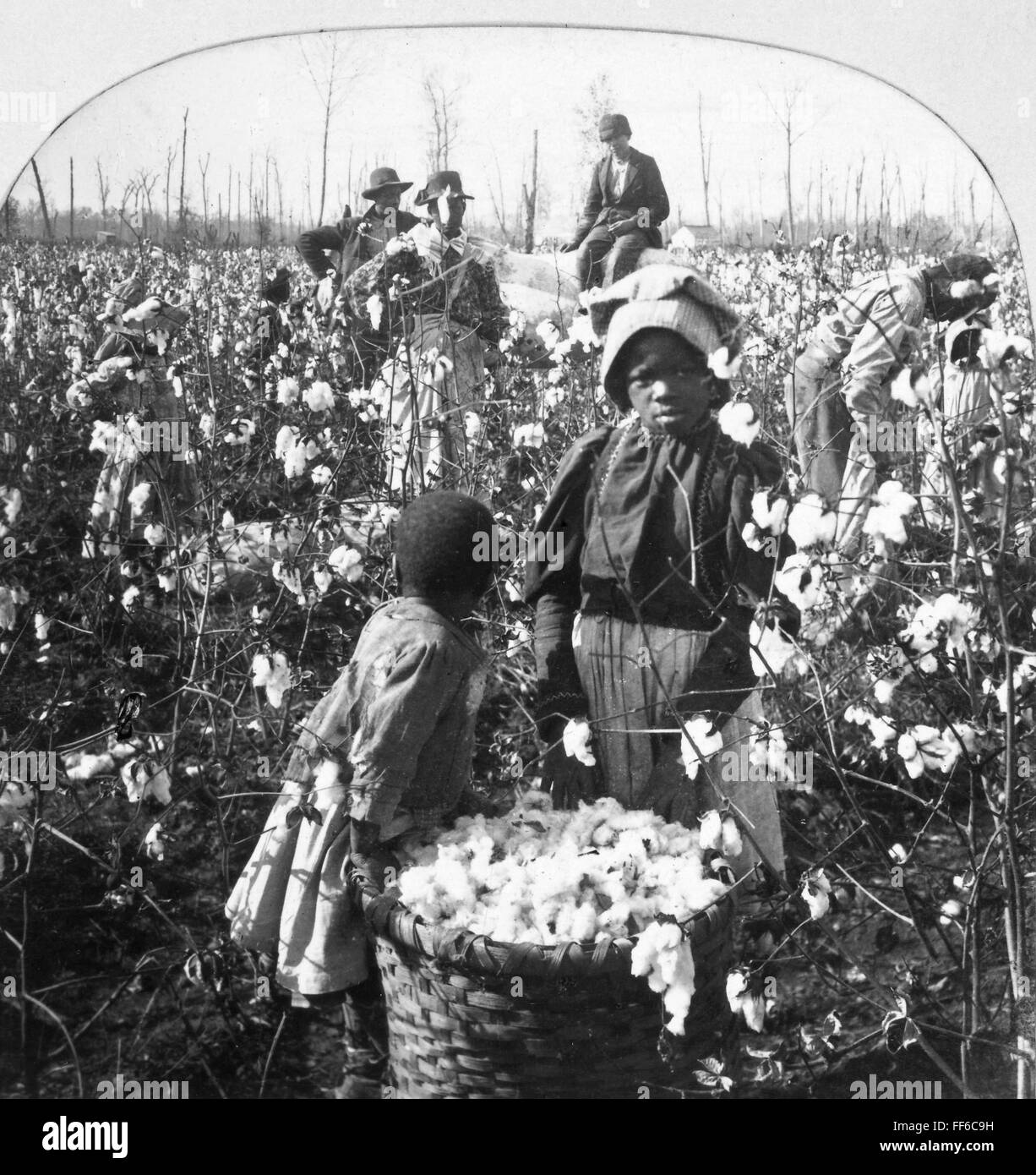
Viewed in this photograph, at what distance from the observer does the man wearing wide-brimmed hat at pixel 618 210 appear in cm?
255

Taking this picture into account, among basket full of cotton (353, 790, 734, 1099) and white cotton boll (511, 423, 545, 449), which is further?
white cotton boll (511, 423, 545, 449)

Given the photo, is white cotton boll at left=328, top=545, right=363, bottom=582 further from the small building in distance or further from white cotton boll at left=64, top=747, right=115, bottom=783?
the small building in distance

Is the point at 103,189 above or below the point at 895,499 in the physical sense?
above

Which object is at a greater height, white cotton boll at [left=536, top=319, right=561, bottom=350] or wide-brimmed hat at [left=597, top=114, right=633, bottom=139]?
wide-brimmed hat at [left=597, top=114, right=633, bottom=139]

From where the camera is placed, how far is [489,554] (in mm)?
2529

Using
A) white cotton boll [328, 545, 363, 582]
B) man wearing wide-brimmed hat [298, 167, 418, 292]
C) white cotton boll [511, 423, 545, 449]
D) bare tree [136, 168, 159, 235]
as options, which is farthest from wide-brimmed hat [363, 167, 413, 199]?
white cotton boll [328, 545, 363, 582]

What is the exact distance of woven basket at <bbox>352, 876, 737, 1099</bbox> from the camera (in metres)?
2.25

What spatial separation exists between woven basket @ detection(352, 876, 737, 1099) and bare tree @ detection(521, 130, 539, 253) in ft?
4.13

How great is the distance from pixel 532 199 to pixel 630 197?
19cm

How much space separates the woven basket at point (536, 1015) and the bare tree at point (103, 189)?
4.55ft

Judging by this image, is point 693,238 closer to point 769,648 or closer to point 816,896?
point 769,648

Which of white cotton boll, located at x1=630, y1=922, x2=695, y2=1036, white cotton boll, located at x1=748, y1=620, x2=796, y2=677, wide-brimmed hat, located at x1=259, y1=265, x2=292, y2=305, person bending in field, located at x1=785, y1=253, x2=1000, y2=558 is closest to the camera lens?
white cotton boll, located at x1=630, y1=922, x2=695, y2=1036

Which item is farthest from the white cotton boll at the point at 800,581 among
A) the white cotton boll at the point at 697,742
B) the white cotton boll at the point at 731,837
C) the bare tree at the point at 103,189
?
the bare tree at the point at 103,189

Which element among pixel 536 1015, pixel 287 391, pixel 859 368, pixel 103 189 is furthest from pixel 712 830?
pixel 103 189
